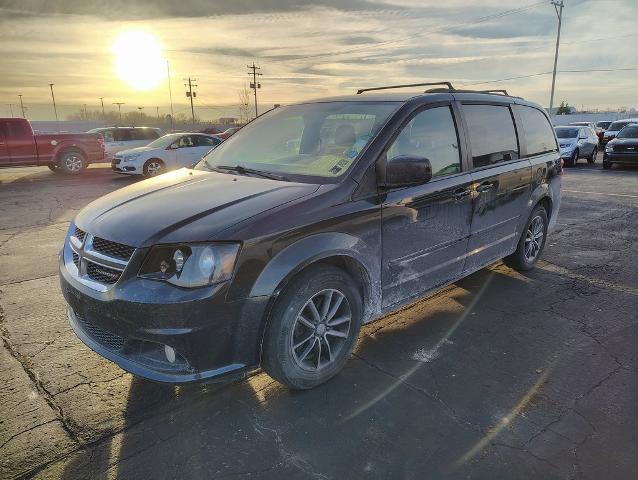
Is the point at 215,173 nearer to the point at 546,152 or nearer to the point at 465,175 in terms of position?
the point at 465,175

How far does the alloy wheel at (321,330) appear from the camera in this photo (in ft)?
9.29

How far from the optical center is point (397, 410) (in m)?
2.77

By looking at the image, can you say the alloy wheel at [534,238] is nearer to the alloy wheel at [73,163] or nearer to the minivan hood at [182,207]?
the minivan hood at [182,207]

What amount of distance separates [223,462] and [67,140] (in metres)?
16.1

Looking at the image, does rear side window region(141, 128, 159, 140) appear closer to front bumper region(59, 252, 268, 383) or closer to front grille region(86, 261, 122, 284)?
front grille region(86, 261, 122, 284)

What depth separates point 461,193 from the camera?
12.2ft

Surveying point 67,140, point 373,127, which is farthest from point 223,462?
point 67,140

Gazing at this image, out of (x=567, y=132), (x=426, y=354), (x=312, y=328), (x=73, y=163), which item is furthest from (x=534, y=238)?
(x=567, y=132)

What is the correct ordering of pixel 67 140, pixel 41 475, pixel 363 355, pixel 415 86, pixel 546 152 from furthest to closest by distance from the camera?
pixel 67 140
pixel 546 152
pixel 415 86
pixel 363 355
pixel 41 475

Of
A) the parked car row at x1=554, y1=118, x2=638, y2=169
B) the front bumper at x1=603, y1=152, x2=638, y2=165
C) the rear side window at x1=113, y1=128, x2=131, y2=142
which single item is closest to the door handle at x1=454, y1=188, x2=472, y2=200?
the parked car row at x1=554, y1=118, x2=638, y2=169

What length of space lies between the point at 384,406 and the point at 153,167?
43.1 ft

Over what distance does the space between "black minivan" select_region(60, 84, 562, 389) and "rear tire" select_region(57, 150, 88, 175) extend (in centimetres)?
1375

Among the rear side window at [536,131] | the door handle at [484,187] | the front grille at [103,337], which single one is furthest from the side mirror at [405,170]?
the rear side window at [536,131]

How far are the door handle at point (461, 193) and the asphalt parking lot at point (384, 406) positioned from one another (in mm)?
1094
